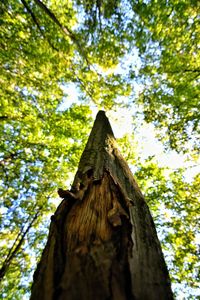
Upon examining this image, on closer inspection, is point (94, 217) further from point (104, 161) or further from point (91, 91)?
point (91, 91)

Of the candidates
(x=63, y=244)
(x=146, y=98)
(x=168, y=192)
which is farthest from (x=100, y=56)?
(x=63, y=244)

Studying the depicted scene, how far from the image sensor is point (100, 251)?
107 cm

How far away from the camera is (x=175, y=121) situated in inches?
346

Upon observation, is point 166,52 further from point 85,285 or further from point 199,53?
point 85,285

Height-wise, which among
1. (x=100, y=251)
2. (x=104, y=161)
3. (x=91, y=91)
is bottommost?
(x=100, y=251)

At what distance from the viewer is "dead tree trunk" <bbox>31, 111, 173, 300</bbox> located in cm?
92

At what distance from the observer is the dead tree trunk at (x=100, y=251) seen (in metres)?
0.92

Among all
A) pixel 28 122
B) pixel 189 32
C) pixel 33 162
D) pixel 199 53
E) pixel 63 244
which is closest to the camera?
pixel 63 244

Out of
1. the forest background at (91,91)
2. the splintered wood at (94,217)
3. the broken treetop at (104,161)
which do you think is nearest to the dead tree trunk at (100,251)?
the splintered wood at (94,217)

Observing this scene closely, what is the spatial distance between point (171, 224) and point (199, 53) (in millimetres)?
7385

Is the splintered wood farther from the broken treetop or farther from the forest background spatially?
the forest background

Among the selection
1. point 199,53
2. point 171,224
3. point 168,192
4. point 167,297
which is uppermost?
point 199,53

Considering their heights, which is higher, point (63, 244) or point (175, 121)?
point (175, 121)

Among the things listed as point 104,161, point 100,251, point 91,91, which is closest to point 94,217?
point 100,251
